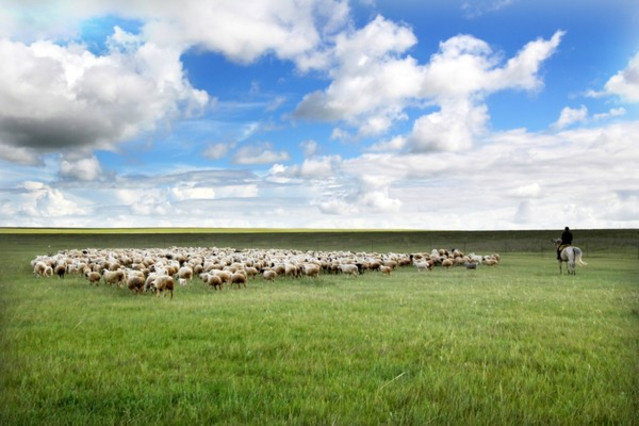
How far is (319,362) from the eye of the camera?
7.09 meters

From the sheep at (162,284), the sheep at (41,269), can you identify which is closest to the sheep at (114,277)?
the sheep at (162,284)

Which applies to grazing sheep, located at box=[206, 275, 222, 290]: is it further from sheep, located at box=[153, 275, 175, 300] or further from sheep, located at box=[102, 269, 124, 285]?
sheep, located at box=[102, 269, 124, 285]

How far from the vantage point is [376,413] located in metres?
5.21

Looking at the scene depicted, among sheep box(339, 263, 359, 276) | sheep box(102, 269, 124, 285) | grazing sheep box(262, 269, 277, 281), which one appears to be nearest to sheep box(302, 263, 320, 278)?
sheep box(339, 263, 359, 276)

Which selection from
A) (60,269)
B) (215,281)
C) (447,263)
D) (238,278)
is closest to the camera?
(215,281)

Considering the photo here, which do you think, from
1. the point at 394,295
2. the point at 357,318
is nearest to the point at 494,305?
the point at 394,295

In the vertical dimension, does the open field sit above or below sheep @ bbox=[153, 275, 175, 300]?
below

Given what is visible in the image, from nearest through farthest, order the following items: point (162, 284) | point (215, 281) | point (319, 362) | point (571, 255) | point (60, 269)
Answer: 1. point (319, 362)
2. point (162, 284)
3. point (215, 281)
4. point (60, 269)
5. point (571, 255)

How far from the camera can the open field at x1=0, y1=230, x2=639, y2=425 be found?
17.3 ft

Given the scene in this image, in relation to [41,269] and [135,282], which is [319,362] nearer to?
[135,282]

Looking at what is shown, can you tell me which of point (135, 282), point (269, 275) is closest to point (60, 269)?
point (135, 282)

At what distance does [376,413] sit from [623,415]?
2.64m

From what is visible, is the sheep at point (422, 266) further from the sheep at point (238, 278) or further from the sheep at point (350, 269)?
the sheep at point (238, 278)

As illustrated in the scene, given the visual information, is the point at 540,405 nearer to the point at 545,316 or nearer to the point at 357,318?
the point at 357,318
